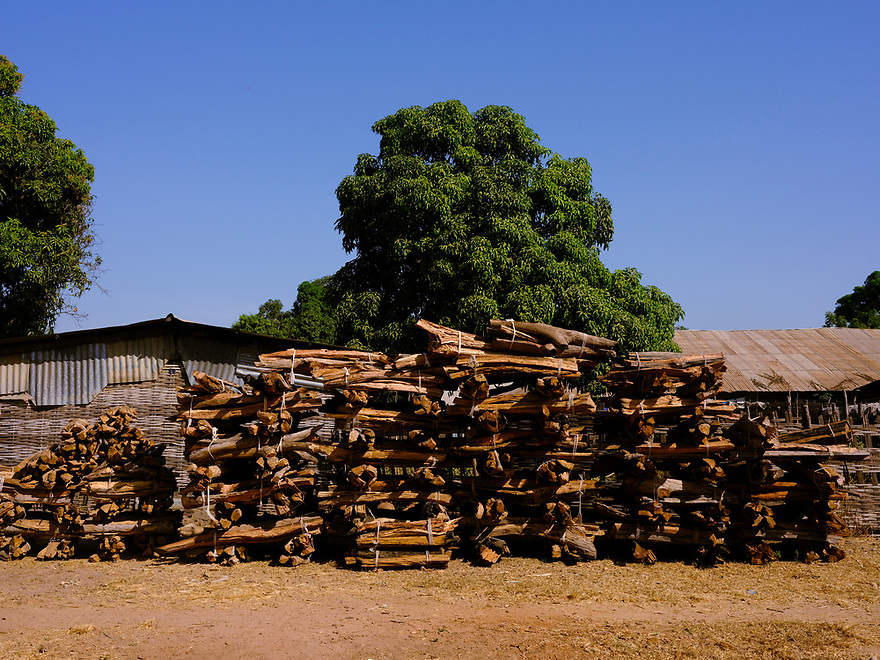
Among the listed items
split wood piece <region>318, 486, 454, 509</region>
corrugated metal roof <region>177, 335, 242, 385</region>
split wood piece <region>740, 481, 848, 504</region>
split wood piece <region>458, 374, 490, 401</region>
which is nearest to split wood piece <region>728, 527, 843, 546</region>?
split wood piece <region>740, 481, 848, 504</region>

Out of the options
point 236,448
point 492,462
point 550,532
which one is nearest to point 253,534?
point 236,448

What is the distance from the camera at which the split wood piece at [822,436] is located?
9.76 meters

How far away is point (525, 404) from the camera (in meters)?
9.43

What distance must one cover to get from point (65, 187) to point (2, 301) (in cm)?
363

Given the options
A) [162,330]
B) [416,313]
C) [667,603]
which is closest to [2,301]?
[162,330]

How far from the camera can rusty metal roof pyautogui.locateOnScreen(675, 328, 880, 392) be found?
59.6 ft

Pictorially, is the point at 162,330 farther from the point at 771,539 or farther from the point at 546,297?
the point at 771,539

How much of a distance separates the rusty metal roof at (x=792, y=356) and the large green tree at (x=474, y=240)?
8.32ft

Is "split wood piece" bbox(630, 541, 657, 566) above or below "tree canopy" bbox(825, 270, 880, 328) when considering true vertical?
below

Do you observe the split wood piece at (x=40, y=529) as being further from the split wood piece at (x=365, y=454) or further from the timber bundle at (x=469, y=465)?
the split wood piece at (x=365, y=454)

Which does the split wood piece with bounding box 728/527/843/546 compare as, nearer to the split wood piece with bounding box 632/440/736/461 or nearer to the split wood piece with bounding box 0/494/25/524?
the split wood piece with bounding box 632/440/736/461

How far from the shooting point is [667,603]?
24.5 feet

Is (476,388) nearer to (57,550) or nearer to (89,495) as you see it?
(89,495)

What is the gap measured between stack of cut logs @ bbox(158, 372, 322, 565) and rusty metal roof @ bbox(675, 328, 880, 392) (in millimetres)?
12314
